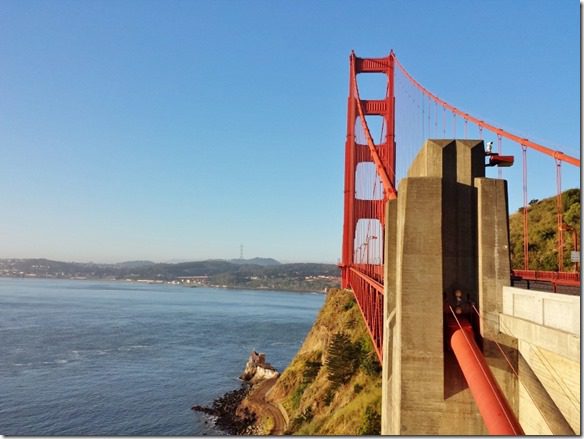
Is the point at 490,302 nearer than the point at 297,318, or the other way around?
the point at 490,302

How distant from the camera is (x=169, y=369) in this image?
46.9 m

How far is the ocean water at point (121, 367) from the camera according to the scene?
1297 inches

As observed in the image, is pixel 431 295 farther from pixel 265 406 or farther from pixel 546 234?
pixel 546 234

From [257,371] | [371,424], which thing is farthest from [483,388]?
[257,371]

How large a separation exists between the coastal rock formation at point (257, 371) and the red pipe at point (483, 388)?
3710 centimetres

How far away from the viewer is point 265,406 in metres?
32.4

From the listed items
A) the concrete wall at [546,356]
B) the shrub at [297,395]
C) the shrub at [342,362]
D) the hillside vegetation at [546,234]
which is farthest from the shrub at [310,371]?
the concrete wall at [546,356]

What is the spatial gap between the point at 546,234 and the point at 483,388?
30.4m

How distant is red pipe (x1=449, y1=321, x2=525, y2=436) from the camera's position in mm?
4477

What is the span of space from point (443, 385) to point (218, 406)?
31596 millimetres

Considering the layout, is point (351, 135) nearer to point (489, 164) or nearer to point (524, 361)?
point (489, 164)

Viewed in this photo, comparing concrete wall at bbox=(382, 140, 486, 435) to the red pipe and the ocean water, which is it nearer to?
the red pipe

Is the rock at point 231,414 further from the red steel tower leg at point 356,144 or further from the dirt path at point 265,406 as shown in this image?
the red steel tower leg at point 356,144

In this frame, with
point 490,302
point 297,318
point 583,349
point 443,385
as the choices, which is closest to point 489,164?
point 490,302
